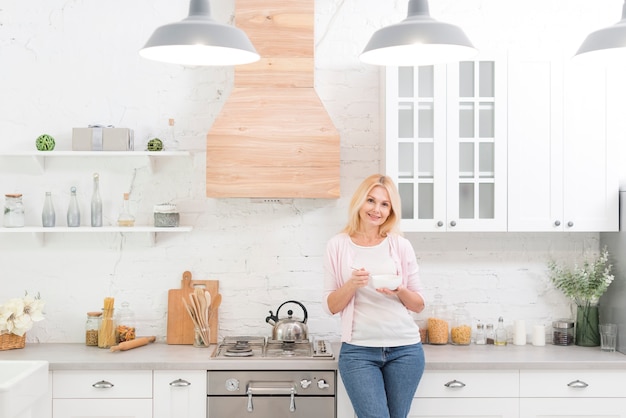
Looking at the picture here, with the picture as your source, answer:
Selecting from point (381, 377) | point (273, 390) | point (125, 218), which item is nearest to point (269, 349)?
point (273, 390)

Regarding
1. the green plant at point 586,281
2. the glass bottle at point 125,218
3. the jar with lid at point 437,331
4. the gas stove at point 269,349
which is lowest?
the gas stove at point 269,349

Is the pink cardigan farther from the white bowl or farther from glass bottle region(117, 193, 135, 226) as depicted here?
glass bottle region(117, 193, 135, 226)

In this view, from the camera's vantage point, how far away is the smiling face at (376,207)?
3.55 m

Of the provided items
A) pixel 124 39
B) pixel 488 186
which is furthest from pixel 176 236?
pixel 488 186

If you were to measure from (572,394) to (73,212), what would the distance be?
2.72 metres

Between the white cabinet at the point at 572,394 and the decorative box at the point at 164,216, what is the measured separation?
1.94 metres

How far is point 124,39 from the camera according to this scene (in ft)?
13.3

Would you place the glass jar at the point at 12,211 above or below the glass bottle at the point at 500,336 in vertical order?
above

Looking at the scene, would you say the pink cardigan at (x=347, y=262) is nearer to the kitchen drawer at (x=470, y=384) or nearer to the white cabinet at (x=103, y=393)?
the kitchen drawer at (x=470, y=384)

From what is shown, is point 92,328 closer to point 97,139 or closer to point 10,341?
point 10,341

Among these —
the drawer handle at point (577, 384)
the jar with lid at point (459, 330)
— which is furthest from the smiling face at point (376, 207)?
the drawer handle at point (577, 384)

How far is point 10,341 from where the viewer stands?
3.82 metres

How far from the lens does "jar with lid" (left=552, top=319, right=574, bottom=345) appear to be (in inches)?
157

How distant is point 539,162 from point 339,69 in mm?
1192
